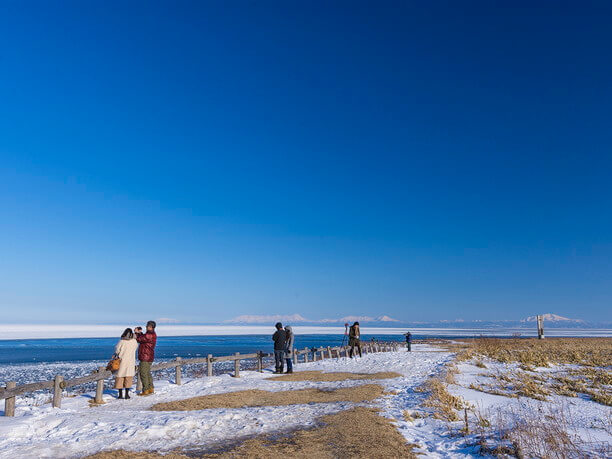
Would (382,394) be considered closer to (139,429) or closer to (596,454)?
(596,454)

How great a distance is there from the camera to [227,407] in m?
11.2

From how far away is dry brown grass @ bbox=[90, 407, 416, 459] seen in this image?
6.94 meters

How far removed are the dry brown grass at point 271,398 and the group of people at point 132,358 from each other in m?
1.63

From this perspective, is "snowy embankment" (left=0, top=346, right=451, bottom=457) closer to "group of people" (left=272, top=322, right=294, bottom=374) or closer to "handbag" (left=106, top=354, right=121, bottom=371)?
"handbag" (left=106, top=354, right=121, bottom=371)

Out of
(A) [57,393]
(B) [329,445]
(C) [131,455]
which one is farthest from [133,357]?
(B) [329,445]

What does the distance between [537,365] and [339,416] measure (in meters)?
16.7

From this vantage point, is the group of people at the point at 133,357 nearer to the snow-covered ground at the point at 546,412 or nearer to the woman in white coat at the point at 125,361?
the woman in white coat at the point at 125,361

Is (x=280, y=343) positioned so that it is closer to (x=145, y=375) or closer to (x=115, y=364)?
(x=145, y=375)

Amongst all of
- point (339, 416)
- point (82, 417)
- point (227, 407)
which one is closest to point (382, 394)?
point (339, 416)

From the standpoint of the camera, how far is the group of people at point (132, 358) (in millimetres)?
12758

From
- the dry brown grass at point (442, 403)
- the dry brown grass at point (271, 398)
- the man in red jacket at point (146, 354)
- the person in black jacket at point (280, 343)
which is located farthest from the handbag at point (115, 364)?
the dry brown grass at point (442, 403)

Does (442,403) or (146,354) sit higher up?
(146,354)

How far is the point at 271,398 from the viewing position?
1239cm

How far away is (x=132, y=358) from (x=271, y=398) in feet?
14.4
